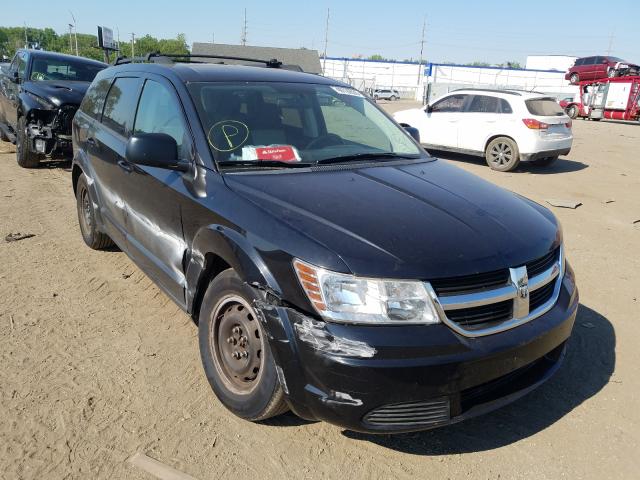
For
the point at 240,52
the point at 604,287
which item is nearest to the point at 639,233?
the point at 604,287

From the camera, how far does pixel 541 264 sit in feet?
8.86

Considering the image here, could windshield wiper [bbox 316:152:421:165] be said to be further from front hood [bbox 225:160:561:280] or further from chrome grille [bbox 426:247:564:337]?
chrome grille [bbox 426:247:564:337]

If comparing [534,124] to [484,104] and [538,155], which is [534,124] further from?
[484,104]

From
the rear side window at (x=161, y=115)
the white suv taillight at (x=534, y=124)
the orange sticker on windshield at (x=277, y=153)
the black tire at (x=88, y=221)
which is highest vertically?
the rear side window at (x=161, y=115)

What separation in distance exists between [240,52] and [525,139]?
90.8ft

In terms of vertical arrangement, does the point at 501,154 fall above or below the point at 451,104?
below

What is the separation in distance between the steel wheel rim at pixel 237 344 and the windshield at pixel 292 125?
85cm

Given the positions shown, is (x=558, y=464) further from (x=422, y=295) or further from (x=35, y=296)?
(x=35, y=296)

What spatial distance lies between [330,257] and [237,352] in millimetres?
886

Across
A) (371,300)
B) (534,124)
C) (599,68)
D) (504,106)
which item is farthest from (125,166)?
(599,68)

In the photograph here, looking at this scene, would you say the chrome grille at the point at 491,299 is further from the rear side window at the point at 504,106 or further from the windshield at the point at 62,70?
the rear side window at the point at 504,106

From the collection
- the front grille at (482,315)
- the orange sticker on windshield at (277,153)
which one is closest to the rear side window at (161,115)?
the orange sticker on windshield at (277,153)

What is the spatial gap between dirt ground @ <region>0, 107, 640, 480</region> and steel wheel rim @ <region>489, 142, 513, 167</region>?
23.1ft

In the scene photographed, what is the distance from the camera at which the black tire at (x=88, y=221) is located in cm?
505
